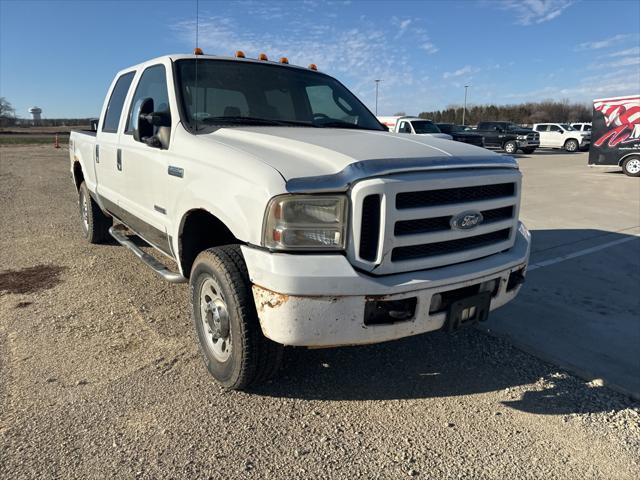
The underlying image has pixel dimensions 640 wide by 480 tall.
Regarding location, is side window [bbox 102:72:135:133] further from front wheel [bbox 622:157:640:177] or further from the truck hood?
front wheel [bbox 622:157:640:177]

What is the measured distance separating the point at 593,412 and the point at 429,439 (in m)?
1.07

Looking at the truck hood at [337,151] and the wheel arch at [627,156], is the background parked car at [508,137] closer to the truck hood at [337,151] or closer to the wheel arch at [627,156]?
the wheel arch at [627,156]

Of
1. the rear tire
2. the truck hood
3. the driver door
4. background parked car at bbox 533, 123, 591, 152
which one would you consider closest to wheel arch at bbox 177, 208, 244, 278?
the driver door

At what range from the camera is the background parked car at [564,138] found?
109 feet

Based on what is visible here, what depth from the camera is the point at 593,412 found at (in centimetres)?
290

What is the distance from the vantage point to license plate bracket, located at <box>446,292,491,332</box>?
8.73 ft

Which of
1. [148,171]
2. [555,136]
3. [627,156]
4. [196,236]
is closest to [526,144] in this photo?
[555,136]

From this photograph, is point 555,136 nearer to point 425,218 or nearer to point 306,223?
point 425,218

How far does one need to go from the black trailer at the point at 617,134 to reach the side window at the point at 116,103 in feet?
56.3

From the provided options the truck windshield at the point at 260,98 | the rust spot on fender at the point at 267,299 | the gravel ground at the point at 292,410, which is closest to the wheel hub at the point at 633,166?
the truck windshield at the point at 260,98

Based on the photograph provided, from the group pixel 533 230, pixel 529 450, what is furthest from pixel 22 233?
pixel 533 230

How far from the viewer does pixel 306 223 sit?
7.86 feet

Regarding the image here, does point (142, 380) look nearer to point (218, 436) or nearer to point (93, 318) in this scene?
point (218, 436)

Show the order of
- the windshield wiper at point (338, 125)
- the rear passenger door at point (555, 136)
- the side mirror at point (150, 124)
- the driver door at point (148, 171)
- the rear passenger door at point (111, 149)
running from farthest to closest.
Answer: the rear passenger door at point (555, 136) → the rear passenger door at point (111, 149) → the windshield wiper at point (338, 125) → the driver door at point (148, 171) → the side mirror at point (150, 124)
